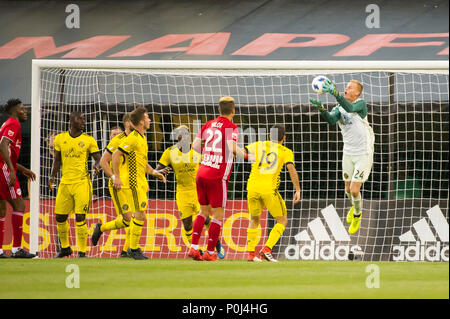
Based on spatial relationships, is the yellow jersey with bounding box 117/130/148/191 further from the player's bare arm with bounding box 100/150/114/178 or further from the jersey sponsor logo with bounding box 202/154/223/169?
the jersey sponsor logo with bounding box 202/154/223/169

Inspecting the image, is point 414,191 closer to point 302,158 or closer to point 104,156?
point 302,158

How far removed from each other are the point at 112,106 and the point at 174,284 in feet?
17.7

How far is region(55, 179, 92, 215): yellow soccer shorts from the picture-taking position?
8.68m

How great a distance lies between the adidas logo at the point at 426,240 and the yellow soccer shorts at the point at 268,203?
8.29 ft

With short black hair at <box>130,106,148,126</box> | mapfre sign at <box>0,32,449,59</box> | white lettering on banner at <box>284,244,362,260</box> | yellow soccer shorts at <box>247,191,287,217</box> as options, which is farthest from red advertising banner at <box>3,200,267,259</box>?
mapfre sign at <box>0,32,449,59</box>

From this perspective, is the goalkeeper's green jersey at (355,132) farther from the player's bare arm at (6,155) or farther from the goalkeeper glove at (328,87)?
the player's bare arm at (6,155)

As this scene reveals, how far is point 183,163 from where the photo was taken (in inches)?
351

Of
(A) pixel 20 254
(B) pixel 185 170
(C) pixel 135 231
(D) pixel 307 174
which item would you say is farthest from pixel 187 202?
(D) pixel 307 174

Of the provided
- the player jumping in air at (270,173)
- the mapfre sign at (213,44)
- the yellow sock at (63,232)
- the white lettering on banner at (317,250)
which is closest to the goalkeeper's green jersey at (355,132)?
the player jumping in air at (270,173)

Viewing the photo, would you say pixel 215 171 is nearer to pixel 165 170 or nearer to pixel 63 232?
pixel 165 170

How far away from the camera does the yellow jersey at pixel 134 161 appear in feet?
26.8

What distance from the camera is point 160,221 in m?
10.3

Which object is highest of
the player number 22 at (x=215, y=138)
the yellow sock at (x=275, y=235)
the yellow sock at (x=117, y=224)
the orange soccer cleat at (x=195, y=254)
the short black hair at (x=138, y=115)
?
the short black hair at (x=138, y=115)

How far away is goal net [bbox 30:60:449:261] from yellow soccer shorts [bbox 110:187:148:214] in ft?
5.25
